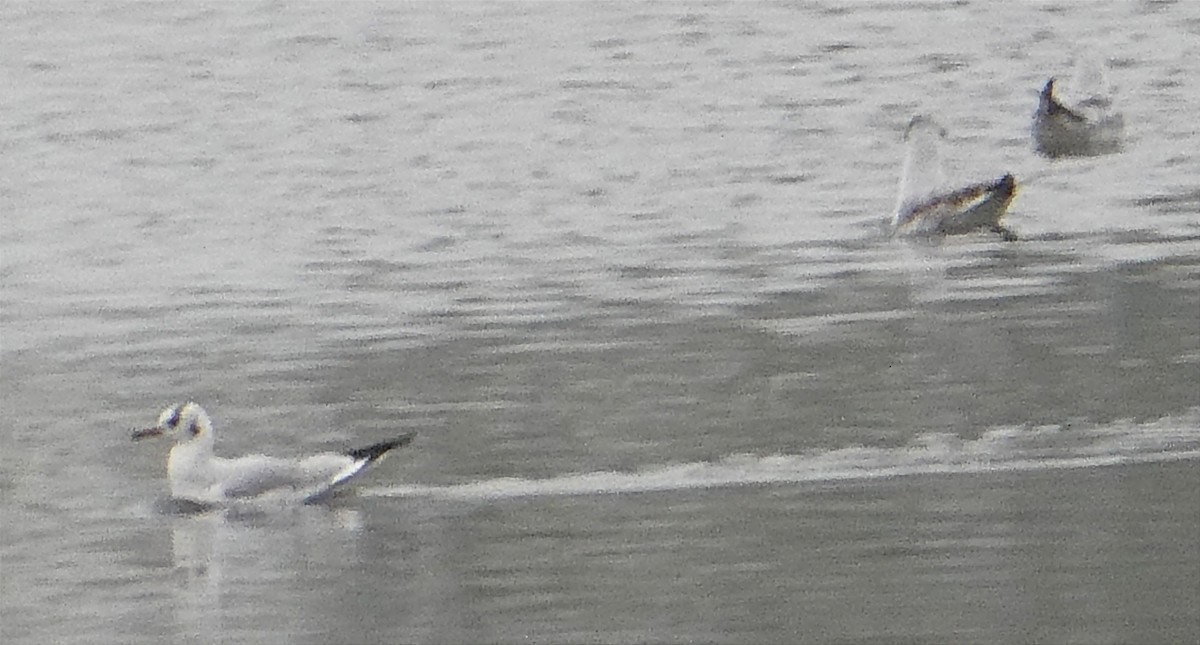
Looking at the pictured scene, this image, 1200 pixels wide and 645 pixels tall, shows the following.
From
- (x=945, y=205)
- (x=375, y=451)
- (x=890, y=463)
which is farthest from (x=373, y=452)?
(x=945, y=205)

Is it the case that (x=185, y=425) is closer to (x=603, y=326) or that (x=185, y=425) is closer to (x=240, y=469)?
(x=240, y=469)

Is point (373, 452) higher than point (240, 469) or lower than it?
higher

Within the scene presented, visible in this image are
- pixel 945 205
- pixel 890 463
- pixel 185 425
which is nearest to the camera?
pixel 890 463

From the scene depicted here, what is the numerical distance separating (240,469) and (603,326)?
2.65 metres

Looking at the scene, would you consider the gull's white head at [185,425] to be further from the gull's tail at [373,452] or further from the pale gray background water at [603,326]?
the gull's tail at [373,452]

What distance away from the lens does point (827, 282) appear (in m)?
15.2

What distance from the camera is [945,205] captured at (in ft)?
56.2

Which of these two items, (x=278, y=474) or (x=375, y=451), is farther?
(x=278, y=474)

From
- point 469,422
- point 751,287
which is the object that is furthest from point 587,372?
point 751,287

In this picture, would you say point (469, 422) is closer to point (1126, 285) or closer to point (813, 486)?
point (813, 486)

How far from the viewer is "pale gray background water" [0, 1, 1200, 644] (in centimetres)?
1023

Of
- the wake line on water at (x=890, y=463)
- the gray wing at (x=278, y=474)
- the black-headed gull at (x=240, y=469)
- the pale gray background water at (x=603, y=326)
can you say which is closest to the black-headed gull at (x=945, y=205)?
the pale gray background water at (x=603, y=326)

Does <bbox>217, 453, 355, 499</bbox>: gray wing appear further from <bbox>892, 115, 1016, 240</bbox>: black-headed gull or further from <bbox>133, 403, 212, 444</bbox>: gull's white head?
<bbox>892, 115, 1016, 240</bbox>: black-headed gull

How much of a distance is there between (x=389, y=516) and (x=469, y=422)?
119 cm
